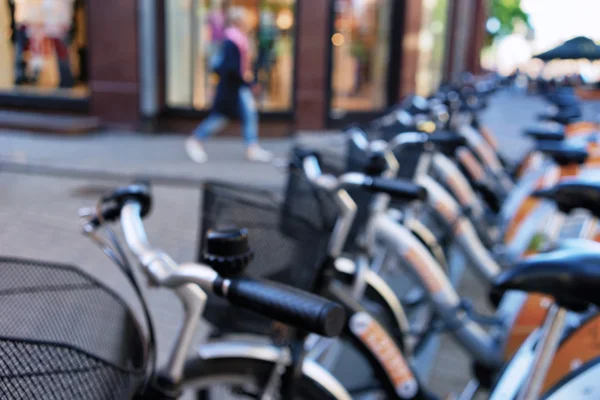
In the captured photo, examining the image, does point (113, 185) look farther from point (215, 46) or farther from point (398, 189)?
point (398, 189)

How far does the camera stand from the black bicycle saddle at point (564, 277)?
1.25 metres

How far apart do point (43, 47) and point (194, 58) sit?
277cm

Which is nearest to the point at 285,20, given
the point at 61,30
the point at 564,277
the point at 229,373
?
the point at 61,30

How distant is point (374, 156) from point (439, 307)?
953 millimetres

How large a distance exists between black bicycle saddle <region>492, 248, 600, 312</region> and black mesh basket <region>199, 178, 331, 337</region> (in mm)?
611

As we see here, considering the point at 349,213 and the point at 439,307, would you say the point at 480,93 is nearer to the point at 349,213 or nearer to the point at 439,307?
the point at 439,307

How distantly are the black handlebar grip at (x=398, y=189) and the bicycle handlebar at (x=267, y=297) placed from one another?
996mm

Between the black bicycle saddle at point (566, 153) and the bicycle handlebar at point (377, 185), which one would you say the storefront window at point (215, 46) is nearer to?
the black bicycle saddle at point (566, 153)

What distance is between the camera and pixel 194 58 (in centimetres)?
1148

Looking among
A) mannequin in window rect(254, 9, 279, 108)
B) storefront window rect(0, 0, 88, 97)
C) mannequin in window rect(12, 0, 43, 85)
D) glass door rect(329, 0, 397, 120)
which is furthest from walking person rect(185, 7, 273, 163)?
mannequin in window rect(12, 0, 43, 85)

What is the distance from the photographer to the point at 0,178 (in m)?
7.25

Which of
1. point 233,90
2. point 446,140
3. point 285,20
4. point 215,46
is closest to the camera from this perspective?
point 446,140

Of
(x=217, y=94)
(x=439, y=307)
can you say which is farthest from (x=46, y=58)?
(x=439, y=307)

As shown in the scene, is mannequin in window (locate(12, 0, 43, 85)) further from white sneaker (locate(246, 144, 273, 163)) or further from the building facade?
white sneaker (locate(246, 144, 273, 163))
